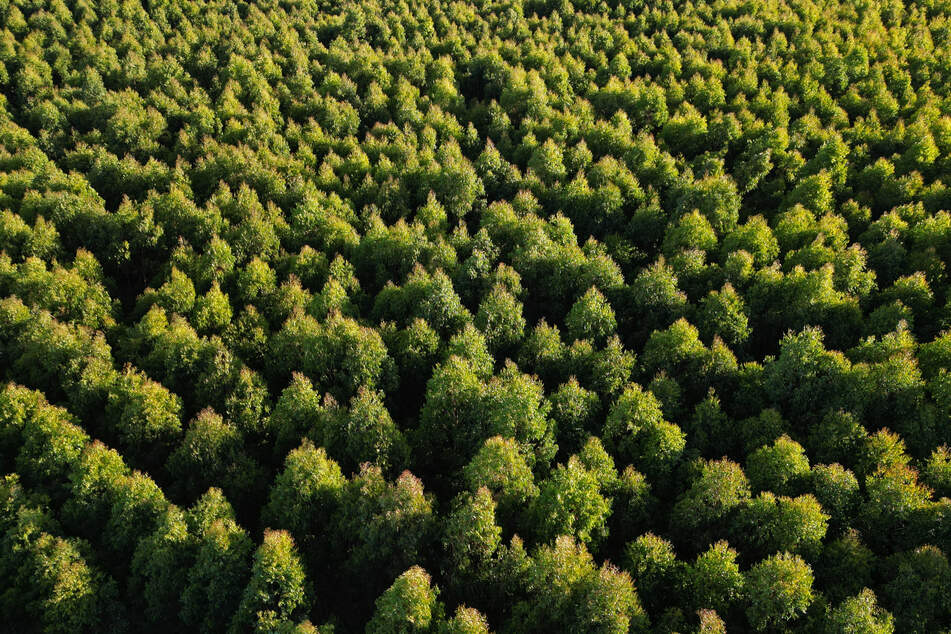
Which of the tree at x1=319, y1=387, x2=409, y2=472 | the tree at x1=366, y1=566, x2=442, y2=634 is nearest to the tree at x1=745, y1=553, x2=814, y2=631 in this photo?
the tree at x1=366, y1=566, x2=442, y2=634

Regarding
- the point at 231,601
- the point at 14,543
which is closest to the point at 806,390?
the point at 231,601

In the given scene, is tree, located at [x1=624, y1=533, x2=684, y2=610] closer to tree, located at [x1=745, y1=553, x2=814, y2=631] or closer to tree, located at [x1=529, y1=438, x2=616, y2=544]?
tree, located at [x1=529, y1=438, x2=616, y2=544]

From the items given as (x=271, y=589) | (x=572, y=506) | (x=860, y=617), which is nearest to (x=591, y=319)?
(x=572, y=506)

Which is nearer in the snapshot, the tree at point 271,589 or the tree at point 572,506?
the tree at point 271,589

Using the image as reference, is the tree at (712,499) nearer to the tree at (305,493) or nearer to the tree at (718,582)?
the tree at (718,582)

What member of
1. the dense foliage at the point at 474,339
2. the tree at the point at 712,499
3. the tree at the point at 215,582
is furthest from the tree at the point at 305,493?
the tree at the point at 712,499
